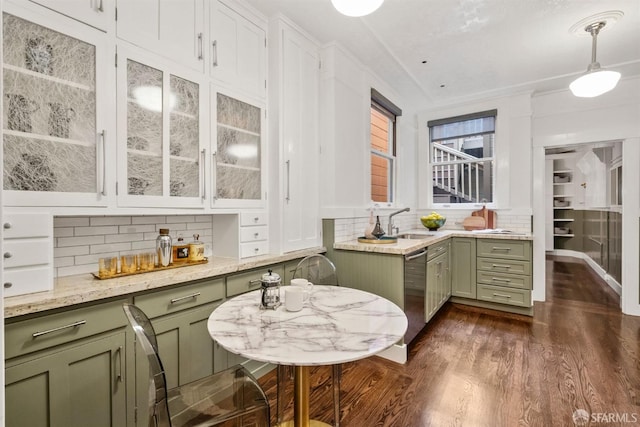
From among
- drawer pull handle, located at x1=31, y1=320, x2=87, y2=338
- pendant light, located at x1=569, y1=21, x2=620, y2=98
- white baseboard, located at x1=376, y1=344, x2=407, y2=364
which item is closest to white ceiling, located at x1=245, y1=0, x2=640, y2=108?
pendant light, located at x1=569, y1=21, x2=620, y2=98

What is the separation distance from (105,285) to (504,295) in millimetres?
3911

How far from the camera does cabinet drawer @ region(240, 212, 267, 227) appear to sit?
91.0 inches

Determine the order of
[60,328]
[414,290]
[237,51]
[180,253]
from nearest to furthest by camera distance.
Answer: [60,328] → [180,253] → [237,51] → [414,290]

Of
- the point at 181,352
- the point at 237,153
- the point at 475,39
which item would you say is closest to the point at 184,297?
the point at 181,352

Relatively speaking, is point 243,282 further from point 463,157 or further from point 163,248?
point 463,157

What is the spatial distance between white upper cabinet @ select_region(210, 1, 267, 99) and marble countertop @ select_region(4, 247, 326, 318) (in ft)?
4.24

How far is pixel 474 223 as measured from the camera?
423 cm

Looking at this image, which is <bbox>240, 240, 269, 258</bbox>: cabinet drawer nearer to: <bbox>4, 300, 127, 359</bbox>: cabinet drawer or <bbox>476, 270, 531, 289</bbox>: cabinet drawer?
<bbox>4, 300, 127, 359</bbox>: cabinet drawer

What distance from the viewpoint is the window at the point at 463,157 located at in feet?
14.2

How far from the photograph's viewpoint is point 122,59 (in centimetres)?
165

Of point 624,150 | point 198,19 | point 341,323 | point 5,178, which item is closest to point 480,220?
point 624,150

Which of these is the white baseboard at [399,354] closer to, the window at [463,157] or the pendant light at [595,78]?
the pendant light at [595,78]

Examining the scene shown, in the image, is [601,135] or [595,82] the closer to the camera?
[595,82]

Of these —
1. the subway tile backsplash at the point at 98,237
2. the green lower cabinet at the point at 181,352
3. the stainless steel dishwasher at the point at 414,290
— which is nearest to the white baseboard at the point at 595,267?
the stainless steel dishwasher at the point at 414,290
